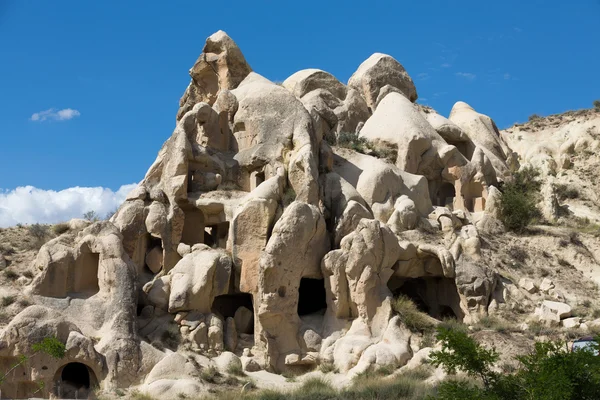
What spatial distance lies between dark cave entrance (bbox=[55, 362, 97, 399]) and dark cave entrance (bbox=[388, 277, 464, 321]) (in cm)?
1017

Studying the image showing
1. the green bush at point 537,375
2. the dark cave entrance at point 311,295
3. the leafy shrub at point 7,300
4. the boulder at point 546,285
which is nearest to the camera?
the green bush at point 537,375

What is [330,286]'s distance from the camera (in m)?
24.1

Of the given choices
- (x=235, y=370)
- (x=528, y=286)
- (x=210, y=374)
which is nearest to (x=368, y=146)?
(x=528, y=286)

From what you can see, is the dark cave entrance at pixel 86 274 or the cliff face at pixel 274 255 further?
the dark cave entrance at pixel 86 274

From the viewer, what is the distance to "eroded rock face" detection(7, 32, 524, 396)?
21922 mm

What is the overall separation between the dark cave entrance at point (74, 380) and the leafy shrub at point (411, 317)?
8.77 metres

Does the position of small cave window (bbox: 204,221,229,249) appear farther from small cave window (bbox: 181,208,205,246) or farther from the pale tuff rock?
the pale tuff rock

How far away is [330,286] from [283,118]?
6659 mm

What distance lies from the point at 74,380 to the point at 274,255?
20.8 ft

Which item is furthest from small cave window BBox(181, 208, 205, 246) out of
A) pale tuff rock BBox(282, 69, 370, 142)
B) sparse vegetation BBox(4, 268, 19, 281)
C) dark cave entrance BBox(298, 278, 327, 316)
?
pale tuff rock BBox(282, 69, 370, 142)

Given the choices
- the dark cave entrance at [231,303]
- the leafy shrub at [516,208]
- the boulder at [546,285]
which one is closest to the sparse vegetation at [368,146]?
the leafy shrub at [516,208]

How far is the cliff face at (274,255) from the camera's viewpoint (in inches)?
859

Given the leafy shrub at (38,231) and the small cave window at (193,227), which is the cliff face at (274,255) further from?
the leafy shrub at (38,231)

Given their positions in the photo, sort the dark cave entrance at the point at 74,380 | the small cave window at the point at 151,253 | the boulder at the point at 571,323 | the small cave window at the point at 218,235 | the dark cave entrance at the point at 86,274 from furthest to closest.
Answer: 1. the small cave window at the point at 218,235
2. the small cave window at the point at 151,253
3. the boulder at the point at 571,323
4. the dark cave entrance at the point at 86,274
5. the dark cave entrance at the point at 74,380
